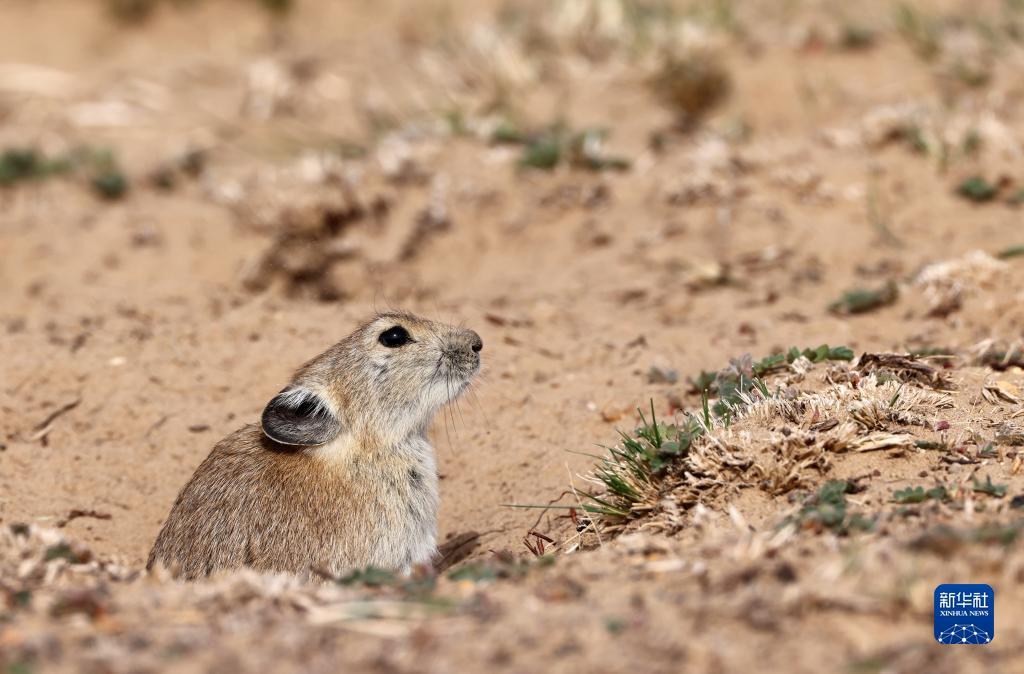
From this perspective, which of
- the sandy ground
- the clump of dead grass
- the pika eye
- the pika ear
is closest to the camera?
the sandy ground

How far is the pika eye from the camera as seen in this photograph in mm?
5207

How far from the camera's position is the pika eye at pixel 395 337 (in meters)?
5.21

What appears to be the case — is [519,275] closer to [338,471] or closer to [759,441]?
[338,471]

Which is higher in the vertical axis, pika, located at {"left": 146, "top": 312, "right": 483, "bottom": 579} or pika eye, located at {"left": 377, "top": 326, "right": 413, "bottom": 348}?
pika eye, located at {"left": 377, "top": 326, "right": 413, "bottom": 348}

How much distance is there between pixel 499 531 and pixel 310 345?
1732 millimetres

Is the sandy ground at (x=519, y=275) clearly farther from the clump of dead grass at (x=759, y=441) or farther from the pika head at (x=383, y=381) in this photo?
the pika head at (x=383, y=381)

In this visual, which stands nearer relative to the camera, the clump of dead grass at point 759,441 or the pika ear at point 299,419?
the clump of dead grass at point 759,441

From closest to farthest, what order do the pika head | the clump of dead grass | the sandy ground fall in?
the sandy ground → the clump of dead grass → the pika head

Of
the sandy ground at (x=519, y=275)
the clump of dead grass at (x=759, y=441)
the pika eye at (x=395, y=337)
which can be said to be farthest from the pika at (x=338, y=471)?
the clump of dead grass at (x=759, y=441)

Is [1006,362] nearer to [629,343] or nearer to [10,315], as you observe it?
[629,343]

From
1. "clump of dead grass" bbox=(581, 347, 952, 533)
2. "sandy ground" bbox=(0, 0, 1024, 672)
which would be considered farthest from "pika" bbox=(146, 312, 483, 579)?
"clump of dead grass" bbox=(581, 347, 952, 533)

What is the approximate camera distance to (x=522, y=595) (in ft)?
11.5

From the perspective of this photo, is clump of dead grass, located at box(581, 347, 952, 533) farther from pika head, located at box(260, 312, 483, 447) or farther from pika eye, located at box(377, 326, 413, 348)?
pika eye, located at box(377, 326, 413, 348)

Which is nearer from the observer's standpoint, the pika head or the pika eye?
the pika head
